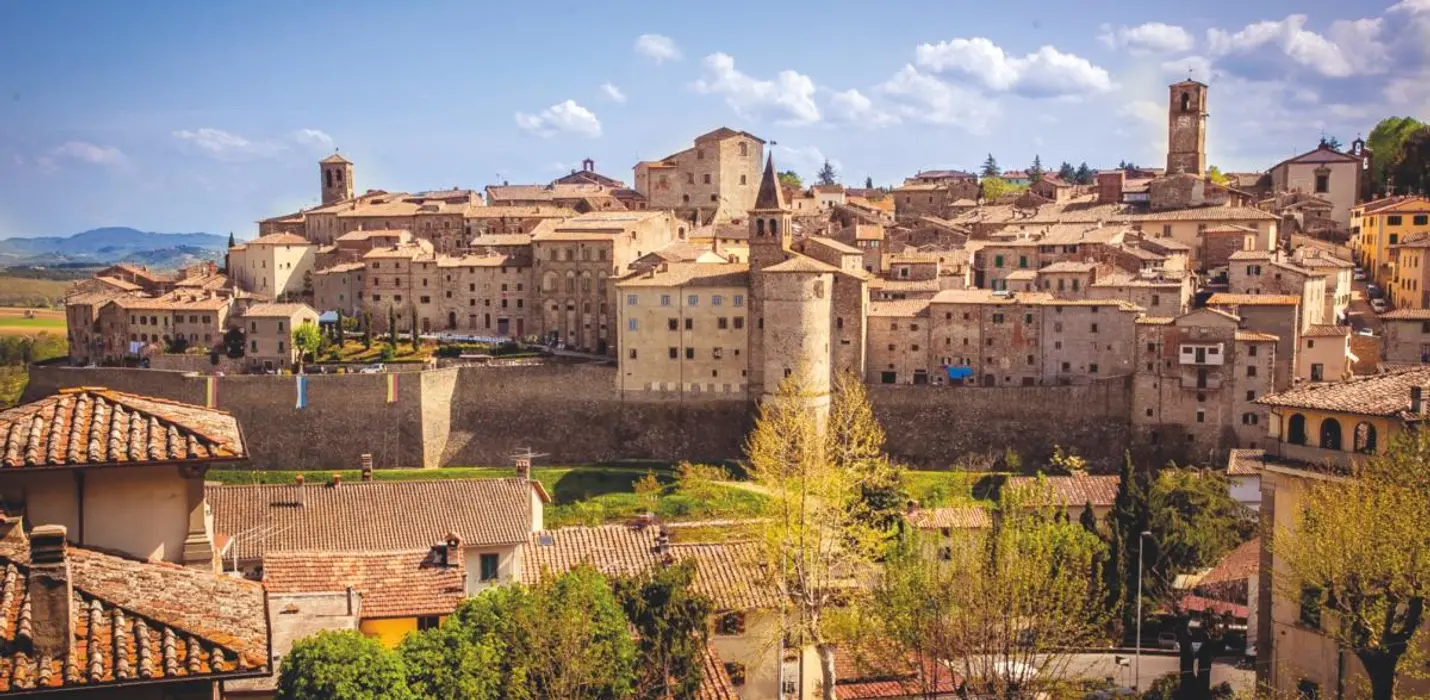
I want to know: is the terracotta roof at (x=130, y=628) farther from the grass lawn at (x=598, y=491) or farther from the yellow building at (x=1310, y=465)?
the grass lawn at (x=598, y=491)

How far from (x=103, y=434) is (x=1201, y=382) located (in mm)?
45515

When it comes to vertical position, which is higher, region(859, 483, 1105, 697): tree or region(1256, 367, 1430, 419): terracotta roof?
region(1256, 367, 1430, 419): terracotta roof

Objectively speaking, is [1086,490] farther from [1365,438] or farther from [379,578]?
[379,578]

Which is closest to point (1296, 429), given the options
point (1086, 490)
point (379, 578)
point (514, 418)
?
point (379, 578)

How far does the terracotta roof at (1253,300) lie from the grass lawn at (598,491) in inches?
785

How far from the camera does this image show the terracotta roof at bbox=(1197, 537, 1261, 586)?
31.9 meters

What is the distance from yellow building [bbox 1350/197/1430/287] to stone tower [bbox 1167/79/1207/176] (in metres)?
9.60

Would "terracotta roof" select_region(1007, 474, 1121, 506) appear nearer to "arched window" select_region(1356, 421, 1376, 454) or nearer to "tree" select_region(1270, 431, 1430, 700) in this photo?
"arched window" select_region(1356, 421, 1376, 454)

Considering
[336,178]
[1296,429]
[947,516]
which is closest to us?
[1296,429]

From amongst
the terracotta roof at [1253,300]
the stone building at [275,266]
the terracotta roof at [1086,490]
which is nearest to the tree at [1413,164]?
the terracotta roof at [1253,300]

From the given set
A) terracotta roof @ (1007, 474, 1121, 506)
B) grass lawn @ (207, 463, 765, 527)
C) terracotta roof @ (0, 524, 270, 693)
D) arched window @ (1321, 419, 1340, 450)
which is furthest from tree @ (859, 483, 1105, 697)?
grass lawn @ (207, 463, 765, 527)

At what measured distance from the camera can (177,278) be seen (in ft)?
255

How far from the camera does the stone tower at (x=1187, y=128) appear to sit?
73438 mm

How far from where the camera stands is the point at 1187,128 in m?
73.9
